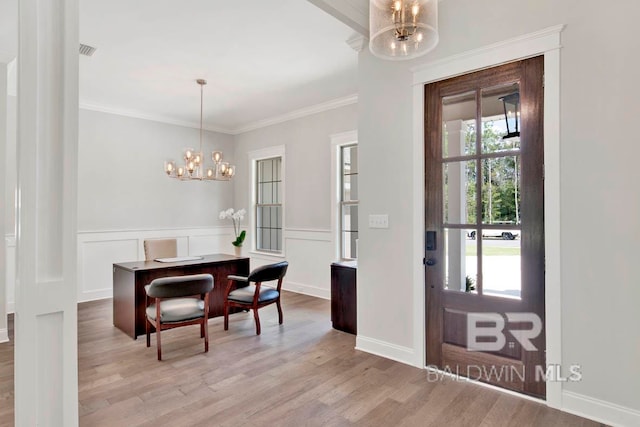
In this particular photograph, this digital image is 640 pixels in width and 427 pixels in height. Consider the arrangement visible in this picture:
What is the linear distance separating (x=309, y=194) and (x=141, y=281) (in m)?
2.76

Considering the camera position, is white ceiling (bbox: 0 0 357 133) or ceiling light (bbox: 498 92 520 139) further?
white ceiling (bbox: 0 0 357 133)

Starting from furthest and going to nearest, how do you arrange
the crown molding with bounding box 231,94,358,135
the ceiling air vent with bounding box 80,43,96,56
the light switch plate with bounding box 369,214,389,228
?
the crown molding with bounding box 231,94,358,135 < the ceiling air vent with bounding box 80,43,96,56 < the light switch plate with bounding box 369,214,389,228

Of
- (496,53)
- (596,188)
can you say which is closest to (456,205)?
(596,188)

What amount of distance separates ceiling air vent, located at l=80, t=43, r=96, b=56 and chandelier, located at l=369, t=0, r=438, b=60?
297cm

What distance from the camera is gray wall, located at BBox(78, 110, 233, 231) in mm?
5246

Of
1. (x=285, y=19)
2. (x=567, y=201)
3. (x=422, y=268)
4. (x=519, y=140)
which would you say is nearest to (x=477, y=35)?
(x=519, y=140)

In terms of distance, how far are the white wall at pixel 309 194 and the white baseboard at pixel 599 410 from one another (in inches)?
132

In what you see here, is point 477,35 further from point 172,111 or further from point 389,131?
point 172,111

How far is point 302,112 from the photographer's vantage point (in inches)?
222

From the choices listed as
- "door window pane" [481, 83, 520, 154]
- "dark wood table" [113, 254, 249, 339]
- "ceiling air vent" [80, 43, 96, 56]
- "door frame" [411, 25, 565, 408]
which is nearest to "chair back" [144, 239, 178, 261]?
"dark wood table" [113, 254, 249, 339]

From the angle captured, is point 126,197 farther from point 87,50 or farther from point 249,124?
point 87,50

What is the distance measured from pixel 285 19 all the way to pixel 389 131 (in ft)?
4.27

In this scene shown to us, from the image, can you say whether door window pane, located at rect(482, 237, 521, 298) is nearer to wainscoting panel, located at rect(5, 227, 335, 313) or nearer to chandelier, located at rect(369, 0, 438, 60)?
chandelier, located at rect(369, 0, 438, 60)

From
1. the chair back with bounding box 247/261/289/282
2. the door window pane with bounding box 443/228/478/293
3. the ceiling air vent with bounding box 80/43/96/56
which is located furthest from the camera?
the chair back with bounding box 247/261/289/282
